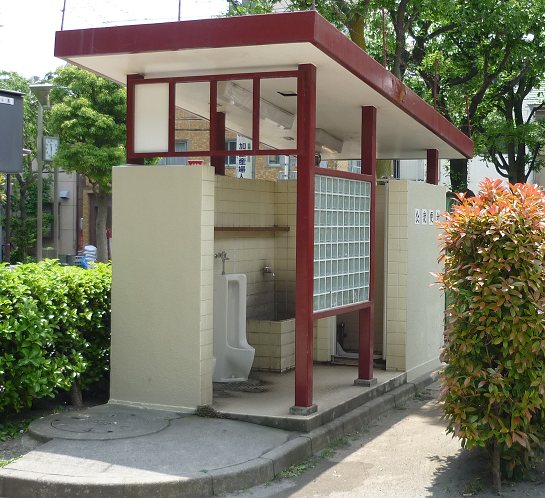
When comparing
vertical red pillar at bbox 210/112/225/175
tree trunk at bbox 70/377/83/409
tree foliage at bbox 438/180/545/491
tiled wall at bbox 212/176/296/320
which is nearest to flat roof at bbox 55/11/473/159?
vertical red pillar at bbox 210/112/225/175

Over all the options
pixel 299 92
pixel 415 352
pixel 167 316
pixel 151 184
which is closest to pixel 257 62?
pixel 299 92

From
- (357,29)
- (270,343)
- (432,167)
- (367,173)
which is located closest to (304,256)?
(367,173)

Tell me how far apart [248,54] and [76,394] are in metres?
3.70

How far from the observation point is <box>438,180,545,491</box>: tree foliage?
18.0 feet

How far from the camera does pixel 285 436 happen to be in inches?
251

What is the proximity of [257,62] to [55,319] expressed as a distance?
296 cm

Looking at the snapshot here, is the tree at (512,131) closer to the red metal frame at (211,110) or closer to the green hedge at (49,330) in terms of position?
the red metal frame at (211,110)

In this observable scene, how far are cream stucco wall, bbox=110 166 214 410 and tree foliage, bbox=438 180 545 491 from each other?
2.30 meters

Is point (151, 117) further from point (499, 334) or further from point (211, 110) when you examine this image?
point (499, 334)

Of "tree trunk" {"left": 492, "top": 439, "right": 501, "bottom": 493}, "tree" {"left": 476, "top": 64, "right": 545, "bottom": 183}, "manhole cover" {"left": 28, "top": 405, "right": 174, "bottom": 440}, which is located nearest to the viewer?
"tree trunk" {"left": 492, "top": 439, "right": 501, "bottom": 493}

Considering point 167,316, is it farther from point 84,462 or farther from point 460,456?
point 460,456

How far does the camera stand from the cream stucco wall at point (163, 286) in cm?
685

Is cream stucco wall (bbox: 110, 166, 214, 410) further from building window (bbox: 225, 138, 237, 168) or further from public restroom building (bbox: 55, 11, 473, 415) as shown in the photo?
building window (bbox: 225, 138, 237, 168)

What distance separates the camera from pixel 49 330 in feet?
21.6
